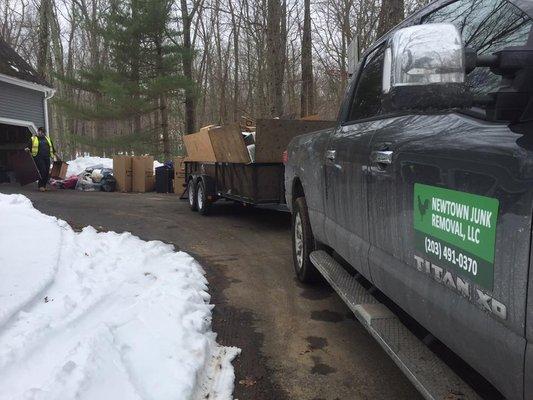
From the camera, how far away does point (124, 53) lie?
22812 millimetres

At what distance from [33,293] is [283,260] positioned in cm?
327

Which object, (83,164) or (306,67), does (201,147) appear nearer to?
(306,67)

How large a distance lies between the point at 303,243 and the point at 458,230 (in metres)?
3.16

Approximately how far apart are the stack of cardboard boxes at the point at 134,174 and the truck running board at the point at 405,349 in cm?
1357

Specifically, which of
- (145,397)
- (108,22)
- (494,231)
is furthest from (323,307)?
(108,22)

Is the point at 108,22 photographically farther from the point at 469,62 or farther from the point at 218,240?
the point at 469,62

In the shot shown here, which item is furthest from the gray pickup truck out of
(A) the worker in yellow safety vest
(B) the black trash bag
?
(B) the black trash bag

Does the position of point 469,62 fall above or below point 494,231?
above

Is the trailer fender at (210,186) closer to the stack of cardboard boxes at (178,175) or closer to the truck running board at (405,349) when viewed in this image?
the stack of cardboard boxes at (178,175)

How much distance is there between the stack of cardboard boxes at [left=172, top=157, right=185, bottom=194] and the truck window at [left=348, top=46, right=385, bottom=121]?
37.3 feet

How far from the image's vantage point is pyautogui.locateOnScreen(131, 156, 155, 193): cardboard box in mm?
16641

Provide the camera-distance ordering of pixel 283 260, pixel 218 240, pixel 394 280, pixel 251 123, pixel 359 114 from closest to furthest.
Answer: pixel 394 280
pixel 359 114
pixel 283 260
pixel 218 240
pixel 251 123

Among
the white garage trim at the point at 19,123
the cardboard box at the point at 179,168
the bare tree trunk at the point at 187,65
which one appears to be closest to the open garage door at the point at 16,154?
the white garage trim at the point at 19,123

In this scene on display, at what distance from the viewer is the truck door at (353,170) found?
334 centimetres
